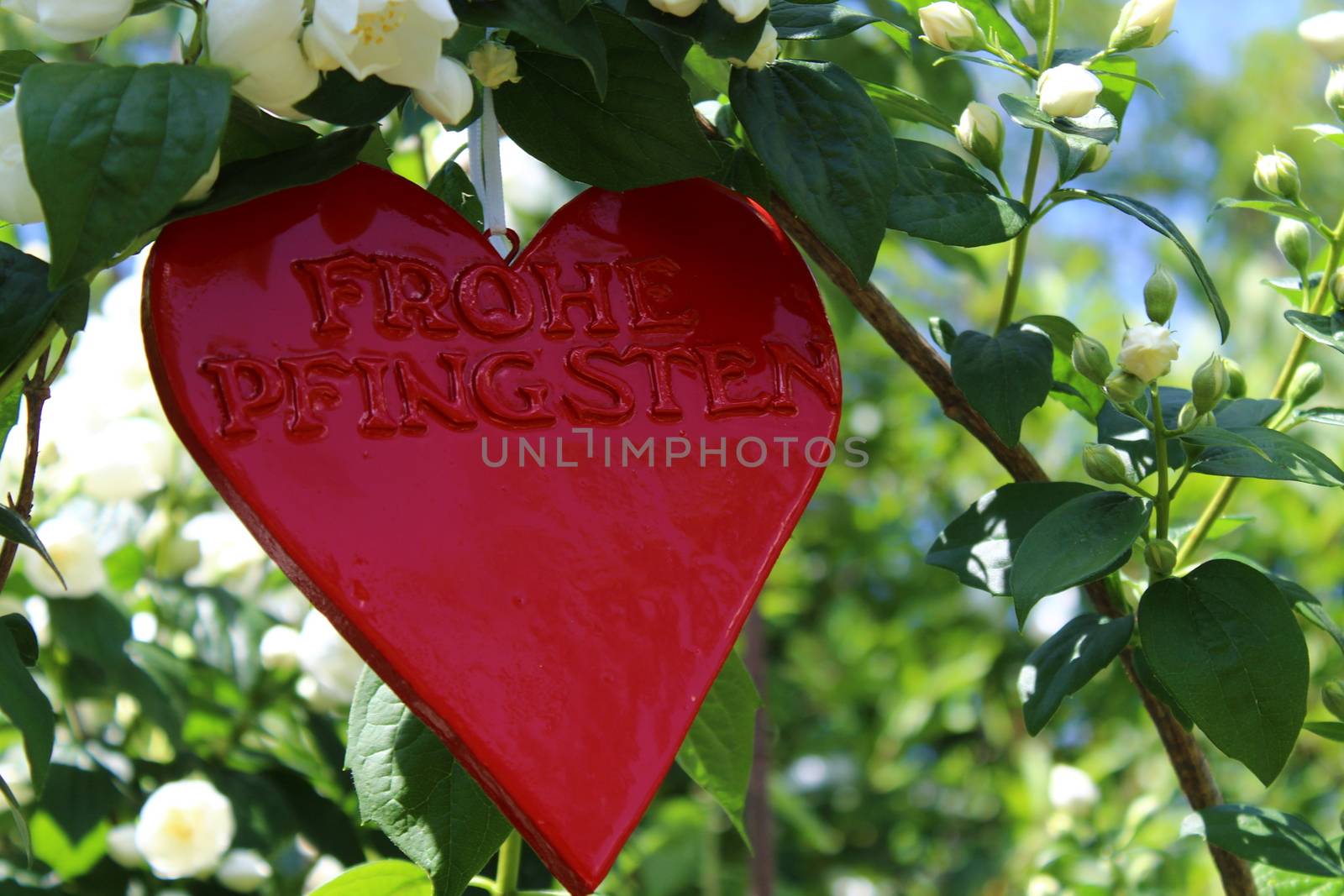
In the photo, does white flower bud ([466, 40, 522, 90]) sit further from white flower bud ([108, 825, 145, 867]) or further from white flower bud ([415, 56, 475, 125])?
white flower bud ([108, 825, 145, 867])

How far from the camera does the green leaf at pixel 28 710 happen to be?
482 mm

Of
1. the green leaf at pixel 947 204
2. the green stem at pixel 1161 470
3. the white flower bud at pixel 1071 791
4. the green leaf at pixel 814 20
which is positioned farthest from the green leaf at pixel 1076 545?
the white flower bud at pixel 1071 791

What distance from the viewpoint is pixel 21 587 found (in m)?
0.94

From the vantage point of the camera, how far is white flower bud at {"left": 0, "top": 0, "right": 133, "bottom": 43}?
464 mm

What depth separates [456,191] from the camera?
0.71m

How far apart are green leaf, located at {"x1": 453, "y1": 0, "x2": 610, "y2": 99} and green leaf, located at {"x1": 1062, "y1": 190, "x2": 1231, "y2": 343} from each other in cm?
23

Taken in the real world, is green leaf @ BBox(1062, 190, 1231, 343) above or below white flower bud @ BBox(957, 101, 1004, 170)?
below

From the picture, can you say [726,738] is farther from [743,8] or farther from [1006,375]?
[743,8]

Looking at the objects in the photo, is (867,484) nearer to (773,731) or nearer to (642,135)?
(773,731)

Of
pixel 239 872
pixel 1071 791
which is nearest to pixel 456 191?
pixel 239 872

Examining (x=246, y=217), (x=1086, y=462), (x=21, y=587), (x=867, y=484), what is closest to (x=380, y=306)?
(x=246, y=217)

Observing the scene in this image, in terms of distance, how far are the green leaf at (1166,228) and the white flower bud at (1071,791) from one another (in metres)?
0.60

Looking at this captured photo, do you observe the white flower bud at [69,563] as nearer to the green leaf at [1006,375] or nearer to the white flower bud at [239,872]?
the white flower bud at [239,872]

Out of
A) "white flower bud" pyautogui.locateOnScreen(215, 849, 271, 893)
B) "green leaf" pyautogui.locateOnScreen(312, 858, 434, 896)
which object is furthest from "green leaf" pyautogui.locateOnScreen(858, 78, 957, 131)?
"white flower bud" pyautogui.locateOnScreen(215, 849, 271, 893)
